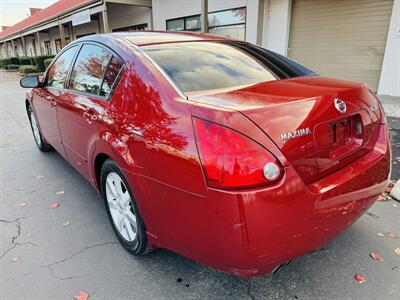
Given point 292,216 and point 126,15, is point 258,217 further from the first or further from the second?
point 126,15

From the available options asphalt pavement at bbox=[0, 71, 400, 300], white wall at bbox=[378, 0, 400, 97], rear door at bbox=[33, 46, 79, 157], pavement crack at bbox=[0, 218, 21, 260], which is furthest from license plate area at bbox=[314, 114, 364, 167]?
white wall at bbox=[378, 0, 400, 97]

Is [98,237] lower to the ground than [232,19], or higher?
lower

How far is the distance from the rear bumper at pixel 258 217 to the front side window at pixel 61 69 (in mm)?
2152

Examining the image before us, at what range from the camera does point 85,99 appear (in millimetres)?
2777

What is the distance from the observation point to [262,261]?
1.59 m

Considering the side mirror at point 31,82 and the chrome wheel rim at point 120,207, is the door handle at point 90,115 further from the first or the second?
the side mirror at point 31,82

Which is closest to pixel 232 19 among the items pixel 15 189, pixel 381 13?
pixel 381 13

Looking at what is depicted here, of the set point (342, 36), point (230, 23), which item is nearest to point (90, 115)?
point (342, 36)

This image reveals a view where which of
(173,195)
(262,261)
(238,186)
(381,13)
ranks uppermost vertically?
(381,13)

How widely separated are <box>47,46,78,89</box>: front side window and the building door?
7637 millimetres

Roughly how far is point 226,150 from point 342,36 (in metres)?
8.62

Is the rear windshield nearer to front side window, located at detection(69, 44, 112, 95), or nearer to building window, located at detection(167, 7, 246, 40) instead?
front side window, located at detection(69, 44, 112, 95)

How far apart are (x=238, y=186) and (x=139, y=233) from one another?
1040 mm

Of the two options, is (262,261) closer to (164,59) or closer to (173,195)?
(173,195)
